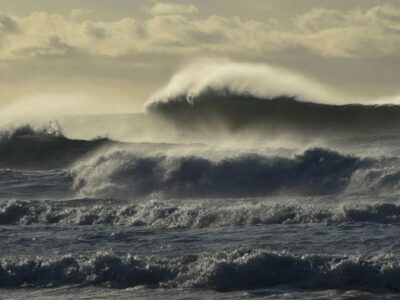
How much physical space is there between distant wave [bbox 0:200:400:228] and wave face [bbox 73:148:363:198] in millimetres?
2911

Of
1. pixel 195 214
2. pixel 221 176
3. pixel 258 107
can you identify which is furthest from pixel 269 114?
pixel 195 214

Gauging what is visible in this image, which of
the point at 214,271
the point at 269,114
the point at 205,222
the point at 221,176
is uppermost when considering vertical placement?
the point at 269,114

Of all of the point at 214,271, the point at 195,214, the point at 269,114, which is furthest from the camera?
the point at 269,114

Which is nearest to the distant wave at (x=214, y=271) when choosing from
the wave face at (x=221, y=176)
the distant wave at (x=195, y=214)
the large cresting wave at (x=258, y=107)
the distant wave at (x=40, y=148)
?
the distant wave at (x=195, y=214)

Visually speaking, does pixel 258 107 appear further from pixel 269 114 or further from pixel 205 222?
pixel 205 222

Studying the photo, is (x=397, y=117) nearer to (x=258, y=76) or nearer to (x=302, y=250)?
(x=258, y=76)

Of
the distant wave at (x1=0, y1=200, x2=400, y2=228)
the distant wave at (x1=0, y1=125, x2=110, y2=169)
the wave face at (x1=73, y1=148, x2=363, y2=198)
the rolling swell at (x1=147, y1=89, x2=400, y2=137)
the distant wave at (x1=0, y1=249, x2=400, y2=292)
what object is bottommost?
the distant wave at (x1=0, y1=249, x2=400, y2=292)

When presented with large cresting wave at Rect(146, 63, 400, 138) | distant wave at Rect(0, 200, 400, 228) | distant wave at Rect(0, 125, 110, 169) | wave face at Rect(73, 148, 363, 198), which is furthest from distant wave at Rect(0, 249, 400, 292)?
large cresting wave at Rect(146, 63, 400, 138)

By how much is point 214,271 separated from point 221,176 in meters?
9.33

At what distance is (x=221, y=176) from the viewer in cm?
2009

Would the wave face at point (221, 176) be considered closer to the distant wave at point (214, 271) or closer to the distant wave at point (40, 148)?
the distant wave at point (40, 148)

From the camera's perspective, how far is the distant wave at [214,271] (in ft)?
34.1

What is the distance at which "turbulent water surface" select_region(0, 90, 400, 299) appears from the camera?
418 inches

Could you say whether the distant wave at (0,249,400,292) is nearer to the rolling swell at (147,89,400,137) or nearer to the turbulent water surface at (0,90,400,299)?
the turbulent water surface at (0,90,400,299)
